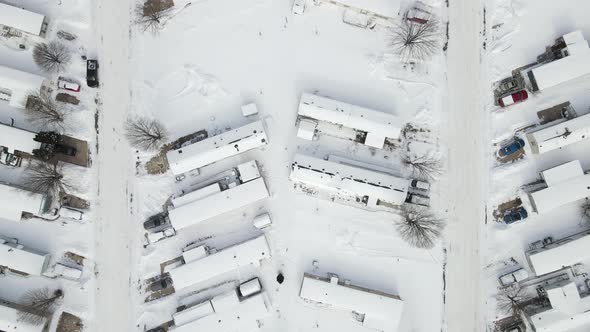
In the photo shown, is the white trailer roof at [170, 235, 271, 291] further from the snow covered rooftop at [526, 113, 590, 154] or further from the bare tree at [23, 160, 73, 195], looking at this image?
the snow covered rooftop at [526, 113, 590, 154]

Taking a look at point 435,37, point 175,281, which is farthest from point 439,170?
point 175,281

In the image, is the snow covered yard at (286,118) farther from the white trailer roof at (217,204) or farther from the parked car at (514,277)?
the parked car at (514,277)

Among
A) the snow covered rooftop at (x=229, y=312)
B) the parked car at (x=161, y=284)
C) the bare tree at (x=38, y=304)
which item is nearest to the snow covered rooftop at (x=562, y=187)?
the snow covered rooftop at (x=229, y=312)

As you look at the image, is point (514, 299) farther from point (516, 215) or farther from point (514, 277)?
point (516, 215)

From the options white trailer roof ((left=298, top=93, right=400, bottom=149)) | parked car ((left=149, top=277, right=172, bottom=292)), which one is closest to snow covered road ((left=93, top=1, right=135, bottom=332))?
parked car ((left=149, top=277, right=172, bottom=292))

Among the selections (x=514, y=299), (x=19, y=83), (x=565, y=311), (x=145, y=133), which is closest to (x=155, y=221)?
(x=145, y=133)

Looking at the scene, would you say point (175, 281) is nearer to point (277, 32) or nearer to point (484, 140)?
point (277, 32)
